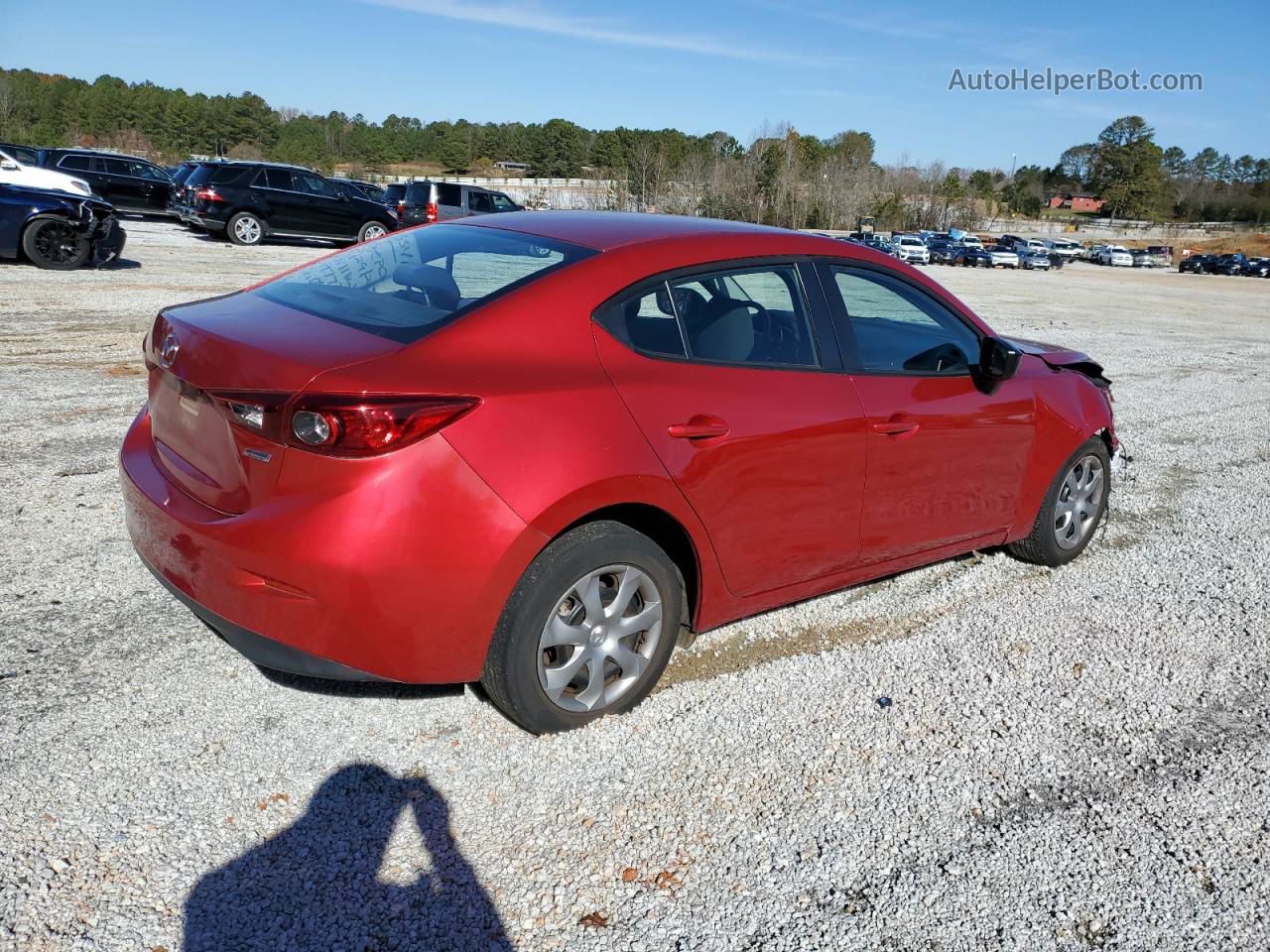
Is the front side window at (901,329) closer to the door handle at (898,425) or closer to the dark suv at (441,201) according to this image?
the door handle at (898,425)

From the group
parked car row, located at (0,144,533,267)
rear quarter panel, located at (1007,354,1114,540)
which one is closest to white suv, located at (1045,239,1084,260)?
parked car row, located at (0,144,533,267)

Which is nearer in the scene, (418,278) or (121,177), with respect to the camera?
(418,278)

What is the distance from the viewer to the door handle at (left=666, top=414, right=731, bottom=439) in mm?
3294

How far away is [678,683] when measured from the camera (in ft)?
12.6

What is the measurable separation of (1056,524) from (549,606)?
324cm

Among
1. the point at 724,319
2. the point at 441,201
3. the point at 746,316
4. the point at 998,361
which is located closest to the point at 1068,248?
the point at 441,201

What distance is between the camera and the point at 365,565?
278cm

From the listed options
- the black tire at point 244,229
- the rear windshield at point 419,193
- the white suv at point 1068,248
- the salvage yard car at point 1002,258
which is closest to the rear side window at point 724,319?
the black tire at point 244,229

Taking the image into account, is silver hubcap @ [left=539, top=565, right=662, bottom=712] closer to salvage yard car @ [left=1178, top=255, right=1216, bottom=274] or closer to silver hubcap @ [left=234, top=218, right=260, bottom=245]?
silver hubcap @ [left=234, top=218, right=260, bottom=245]

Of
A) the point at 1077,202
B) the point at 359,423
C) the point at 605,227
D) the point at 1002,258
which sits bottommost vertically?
the point at 359,423

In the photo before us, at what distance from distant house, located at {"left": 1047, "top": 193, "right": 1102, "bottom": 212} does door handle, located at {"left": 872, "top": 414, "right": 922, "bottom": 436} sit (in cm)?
16302

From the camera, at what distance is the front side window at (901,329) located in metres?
4.07

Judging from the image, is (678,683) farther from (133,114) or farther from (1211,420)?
(133,114)

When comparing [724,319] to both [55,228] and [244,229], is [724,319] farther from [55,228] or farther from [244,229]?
[244,229]
